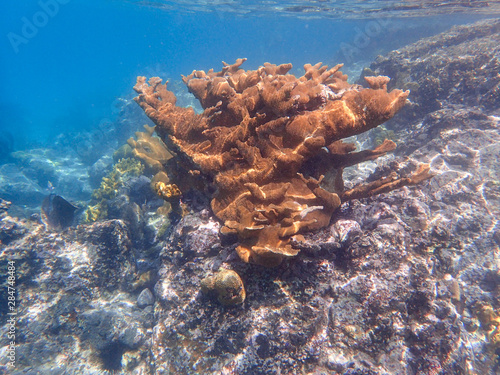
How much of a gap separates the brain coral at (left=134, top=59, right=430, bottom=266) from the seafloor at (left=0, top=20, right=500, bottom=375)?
439 mm

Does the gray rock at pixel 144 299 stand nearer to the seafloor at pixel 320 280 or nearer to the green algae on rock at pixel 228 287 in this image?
the seafloor at pixel 320 280

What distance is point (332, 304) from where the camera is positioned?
284 cm

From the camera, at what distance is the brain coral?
2.69m

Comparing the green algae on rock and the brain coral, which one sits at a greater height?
the brain coral

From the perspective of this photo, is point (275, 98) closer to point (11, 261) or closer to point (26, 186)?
point (11, 261)

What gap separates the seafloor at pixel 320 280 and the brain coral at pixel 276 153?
439mm

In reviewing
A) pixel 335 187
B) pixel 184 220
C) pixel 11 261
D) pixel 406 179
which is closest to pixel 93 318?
pixel 11 261

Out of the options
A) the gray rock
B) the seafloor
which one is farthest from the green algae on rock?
the gray rock

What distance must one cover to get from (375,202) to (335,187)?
3.33 ft

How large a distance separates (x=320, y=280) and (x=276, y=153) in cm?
168

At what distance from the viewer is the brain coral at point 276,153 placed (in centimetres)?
269

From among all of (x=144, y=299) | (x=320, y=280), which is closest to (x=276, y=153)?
(x=320, y=280)

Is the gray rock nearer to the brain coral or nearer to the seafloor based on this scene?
the seafloor

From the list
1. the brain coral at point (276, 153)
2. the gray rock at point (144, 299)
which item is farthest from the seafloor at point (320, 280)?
the brain coral at point (276, 153)
